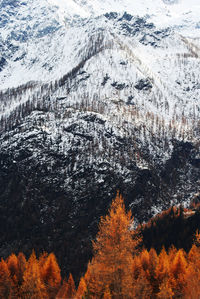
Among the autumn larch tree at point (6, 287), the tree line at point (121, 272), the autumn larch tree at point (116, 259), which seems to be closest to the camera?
the autumn larch tree at point (116, 259)

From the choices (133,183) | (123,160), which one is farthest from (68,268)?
(123,160)

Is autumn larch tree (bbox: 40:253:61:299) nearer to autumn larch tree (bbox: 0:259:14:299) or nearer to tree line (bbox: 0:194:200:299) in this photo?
tree line (bbox: 0:194:200:299)

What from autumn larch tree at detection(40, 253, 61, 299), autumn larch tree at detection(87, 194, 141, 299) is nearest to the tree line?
autumn larch tree at detection(87, 194, 141, 299)

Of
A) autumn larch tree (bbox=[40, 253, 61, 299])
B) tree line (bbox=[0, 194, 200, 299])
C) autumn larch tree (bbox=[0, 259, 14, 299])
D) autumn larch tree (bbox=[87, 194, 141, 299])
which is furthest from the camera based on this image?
autumn larch tree (bbox=[40, 253, 61, 299])

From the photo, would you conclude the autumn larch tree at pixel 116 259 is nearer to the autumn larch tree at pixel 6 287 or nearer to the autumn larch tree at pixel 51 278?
the autumn larch tree at pixel 6 287

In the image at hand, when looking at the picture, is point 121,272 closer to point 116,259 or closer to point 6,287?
point 116,259

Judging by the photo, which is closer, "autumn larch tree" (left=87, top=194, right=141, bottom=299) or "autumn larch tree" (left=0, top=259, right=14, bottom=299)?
"autumn larch tree" (left=87, top=194, right=141, bottom=299)

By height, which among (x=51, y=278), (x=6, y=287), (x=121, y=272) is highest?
Answer: (x=121, y=272)

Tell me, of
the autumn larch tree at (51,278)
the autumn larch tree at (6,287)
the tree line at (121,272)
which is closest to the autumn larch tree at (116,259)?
the tree line at (121,272)

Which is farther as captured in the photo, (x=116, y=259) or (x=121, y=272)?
(x=121, y=272)

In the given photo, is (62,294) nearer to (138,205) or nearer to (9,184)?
(138,205)

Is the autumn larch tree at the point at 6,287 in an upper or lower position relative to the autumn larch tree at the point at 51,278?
upper

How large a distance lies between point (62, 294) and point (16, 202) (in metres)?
98.1

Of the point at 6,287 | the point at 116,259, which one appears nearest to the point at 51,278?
the point at 6,287
